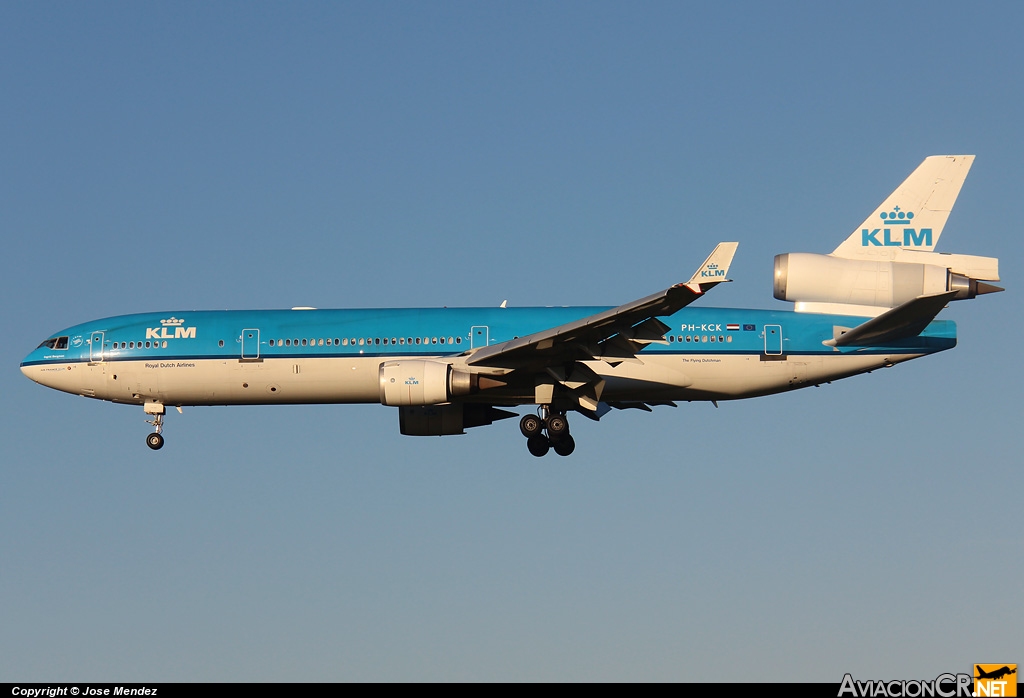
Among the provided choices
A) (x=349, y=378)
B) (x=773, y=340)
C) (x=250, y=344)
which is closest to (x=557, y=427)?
(x=349, y=378)

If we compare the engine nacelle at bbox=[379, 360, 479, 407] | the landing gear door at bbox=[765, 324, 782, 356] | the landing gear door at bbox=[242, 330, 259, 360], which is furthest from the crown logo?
the landing gear door at bbox=[242, 330, 259, 360]

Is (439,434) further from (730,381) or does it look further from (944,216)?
(944,216)

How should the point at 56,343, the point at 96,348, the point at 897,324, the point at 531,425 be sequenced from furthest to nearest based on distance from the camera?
the point at 56,343
the point at 96,348
the point at 531,425
the point at 897,324

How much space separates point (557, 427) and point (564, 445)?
773 millimetres

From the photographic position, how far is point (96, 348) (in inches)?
1686

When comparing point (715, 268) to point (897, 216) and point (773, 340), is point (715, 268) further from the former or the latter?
point (897, 216)

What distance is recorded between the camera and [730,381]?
133ft

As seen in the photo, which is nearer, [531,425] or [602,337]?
[602,337]

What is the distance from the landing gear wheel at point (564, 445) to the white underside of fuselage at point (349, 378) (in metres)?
1.50

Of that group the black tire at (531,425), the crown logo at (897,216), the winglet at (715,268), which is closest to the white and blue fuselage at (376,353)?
the black tire at (531,425)

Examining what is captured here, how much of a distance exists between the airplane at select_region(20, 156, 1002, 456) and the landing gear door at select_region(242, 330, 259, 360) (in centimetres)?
4

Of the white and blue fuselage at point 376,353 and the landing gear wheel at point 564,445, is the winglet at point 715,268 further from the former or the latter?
the landing gear wheel at point 564,445

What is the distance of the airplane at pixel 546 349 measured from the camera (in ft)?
128

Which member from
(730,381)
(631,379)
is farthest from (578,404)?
(730,381)
